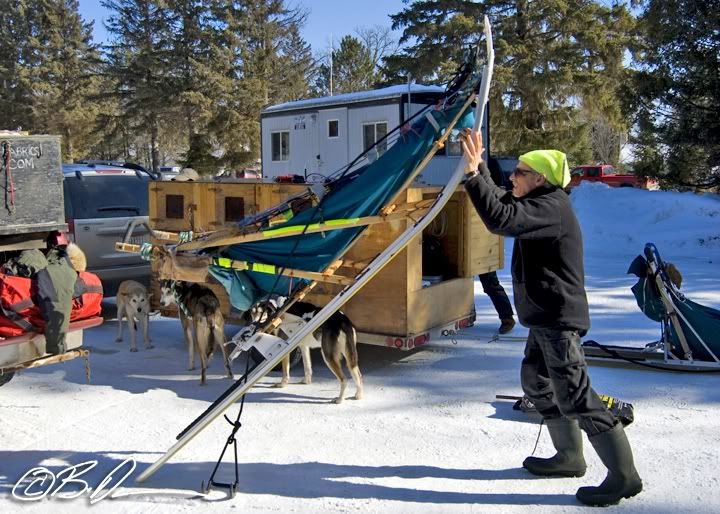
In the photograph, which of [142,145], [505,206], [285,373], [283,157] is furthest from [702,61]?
[142,145]

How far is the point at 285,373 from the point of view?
6406 mm

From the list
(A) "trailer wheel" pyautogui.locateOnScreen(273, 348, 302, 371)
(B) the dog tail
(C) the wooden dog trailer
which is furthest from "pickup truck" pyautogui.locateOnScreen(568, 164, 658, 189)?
(B) the dog tail

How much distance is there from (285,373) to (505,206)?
328 centimetres

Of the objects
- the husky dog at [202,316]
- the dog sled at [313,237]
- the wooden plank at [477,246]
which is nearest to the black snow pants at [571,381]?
the dog sled at [313,237]

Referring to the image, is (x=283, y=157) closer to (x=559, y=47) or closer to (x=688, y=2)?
(x=688, y=2)

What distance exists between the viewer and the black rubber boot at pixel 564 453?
4242mm

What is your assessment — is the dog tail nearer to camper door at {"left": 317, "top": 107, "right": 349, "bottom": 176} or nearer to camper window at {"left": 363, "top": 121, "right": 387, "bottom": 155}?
camper window at {"left": 363, "top": 121, "right": 387, "bottom": 155}

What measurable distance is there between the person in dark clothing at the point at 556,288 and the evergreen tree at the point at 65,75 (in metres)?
39.1

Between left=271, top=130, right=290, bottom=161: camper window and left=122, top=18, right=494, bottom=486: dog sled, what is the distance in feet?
42.8

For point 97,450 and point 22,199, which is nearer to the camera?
point 97,450

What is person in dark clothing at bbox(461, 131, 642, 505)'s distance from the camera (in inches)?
149

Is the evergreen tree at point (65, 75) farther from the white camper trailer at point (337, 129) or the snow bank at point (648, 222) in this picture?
the snow bank at point (648, 222)

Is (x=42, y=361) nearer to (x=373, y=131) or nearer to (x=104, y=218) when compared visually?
(x=104, y=218)

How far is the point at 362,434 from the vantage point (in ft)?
16.9
